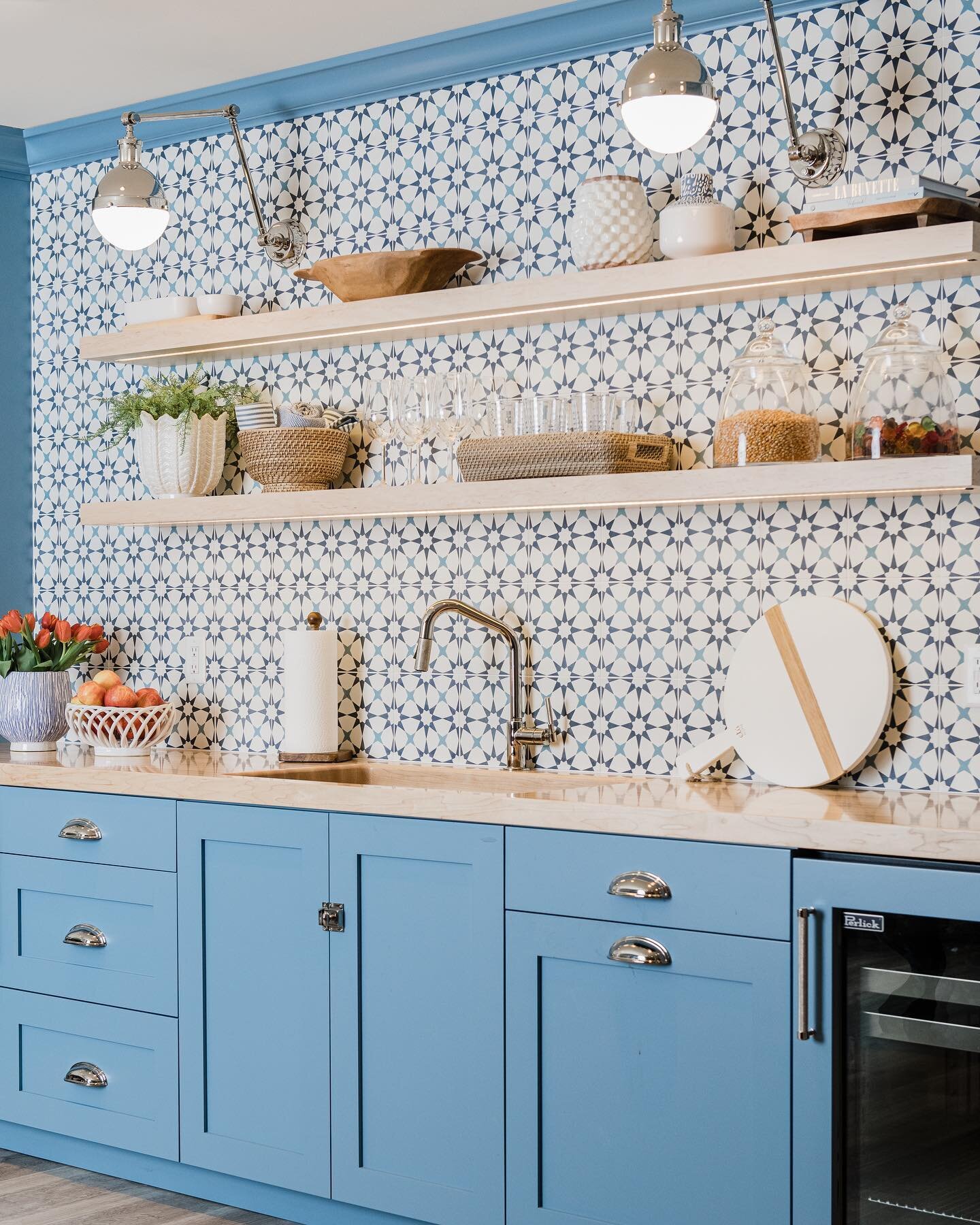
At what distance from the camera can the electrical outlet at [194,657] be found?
3.83 m

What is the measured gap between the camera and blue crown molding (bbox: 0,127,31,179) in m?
4.14

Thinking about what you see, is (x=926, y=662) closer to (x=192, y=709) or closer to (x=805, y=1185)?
(x=805, y=1185)

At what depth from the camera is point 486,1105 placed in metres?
2.74

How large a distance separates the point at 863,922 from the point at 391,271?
1.74 metres

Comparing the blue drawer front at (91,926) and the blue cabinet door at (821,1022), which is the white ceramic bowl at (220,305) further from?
the blue cabinet door at (821,1022)

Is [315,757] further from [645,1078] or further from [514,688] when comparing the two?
[645,1078]

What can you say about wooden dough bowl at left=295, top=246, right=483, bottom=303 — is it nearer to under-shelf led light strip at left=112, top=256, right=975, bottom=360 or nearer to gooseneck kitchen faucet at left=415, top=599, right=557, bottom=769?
under-shelf led light strip at left=112, top=256, right=975, bottom=360

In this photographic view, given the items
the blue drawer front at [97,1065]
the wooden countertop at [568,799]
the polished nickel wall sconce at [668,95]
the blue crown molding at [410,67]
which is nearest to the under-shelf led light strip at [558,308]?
the polished nickel wall sconce at [668,95]

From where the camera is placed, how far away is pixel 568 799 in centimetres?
267

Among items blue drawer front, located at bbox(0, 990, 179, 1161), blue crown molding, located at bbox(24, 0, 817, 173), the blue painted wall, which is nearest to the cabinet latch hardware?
blue drawer front, located at bbox(0, 990, 179, 1161)

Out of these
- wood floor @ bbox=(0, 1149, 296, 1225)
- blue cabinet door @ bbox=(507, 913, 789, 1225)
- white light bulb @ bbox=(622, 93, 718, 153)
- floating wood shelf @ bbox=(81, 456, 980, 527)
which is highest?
white light bulb @ bbox=(622, 93, 718, 153)

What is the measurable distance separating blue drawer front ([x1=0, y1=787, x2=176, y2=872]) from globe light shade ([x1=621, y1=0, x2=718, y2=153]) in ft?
5.44

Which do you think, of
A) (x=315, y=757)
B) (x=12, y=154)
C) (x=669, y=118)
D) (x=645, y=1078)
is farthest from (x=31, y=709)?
(x=669, y=118)

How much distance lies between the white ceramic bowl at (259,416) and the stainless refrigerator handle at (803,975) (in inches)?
72.4
